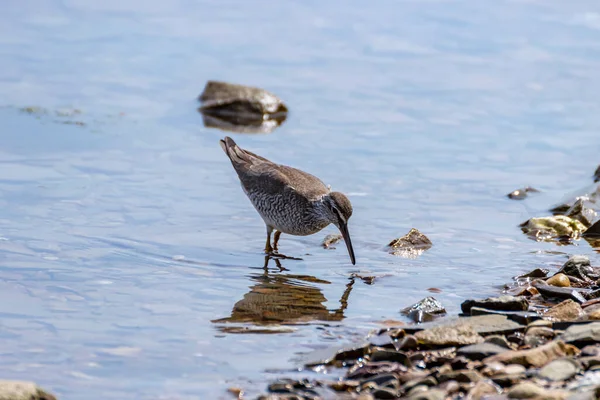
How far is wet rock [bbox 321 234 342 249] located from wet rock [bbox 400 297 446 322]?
2.52 m

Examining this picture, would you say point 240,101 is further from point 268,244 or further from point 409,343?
point 409,343

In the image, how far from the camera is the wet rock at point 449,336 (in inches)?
292

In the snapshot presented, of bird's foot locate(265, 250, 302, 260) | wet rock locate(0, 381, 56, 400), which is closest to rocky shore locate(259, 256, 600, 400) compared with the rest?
wet rock locate(0, 381, 56, 400)

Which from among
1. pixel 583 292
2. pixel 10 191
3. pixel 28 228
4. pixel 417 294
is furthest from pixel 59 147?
pixel 583 292

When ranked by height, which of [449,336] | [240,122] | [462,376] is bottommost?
[462,376]

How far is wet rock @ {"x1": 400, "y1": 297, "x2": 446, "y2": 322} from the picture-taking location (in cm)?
856

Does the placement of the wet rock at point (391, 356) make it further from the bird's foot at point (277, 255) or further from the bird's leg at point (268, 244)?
the bird's leg at point (268, 244)

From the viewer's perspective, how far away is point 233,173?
13.2 metres

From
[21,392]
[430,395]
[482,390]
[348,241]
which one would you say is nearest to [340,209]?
[348,241]

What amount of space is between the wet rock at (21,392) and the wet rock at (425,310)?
328cm

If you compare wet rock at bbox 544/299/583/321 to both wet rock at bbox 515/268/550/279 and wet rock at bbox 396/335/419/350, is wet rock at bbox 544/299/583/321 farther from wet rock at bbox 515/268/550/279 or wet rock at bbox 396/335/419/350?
wet rock at bbox 396/335/419/350

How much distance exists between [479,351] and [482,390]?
0.72m

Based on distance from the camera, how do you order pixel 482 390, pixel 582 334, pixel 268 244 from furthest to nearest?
pixel 268 244 → pixel 582 334 → pixel 482 390

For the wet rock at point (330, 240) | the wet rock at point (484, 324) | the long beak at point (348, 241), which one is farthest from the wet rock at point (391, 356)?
the wet rock at point (330, 240)
